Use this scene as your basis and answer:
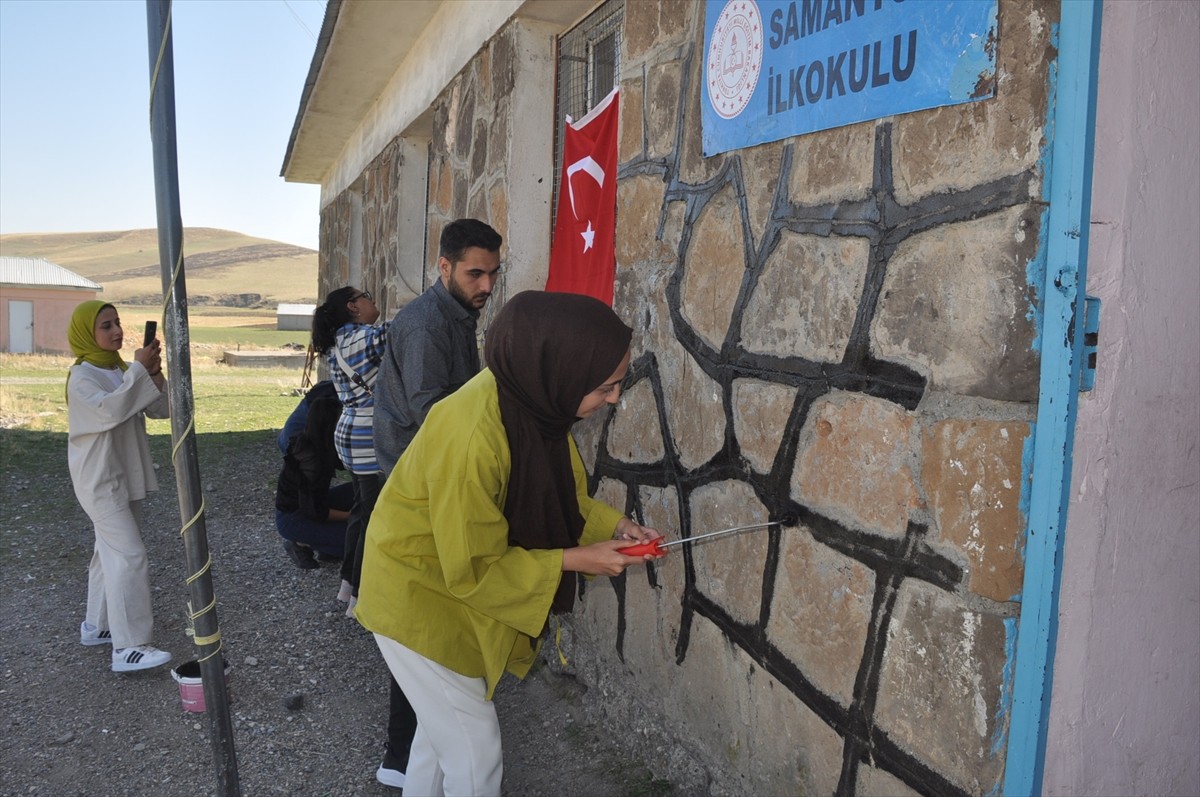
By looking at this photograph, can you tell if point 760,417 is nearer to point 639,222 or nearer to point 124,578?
point 639,222

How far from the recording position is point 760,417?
2338 millimetres

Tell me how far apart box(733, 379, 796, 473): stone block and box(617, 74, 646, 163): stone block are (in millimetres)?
1097

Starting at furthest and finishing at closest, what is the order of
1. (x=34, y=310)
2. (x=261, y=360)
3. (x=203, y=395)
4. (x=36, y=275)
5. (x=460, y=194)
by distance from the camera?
(x=36, y=275) → (x=34, y=310) → (x=261, y=360) → (x=203, y=395) → (x=460, y=194)

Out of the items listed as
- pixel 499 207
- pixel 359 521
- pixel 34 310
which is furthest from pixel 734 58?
pixel 34 310

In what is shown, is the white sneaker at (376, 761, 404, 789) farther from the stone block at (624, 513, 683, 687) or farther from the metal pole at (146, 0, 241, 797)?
the stone block at (624, 513, 683, 687)

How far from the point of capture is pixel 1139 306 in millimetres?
1549

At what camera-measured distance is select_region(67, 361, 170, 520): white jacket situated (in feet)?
A: 12.8

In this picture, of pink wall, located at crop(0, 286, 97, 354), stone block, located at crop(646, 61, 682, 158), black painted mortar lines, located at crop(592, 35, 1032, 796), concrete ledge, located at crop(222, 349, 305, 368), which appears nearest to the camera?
black painted mortar lines, located at crop(592, 35, 1032, 796)

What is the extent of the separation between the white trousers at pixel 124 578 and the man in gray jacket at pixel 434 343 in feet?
5.25

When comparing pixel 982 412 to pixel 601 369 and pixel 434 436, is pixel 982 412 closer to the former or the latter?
pixel 601 369

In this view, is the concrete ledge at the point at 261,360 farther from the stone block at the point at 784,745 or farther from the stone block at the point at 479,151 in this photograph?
the stone block at the point at 784,745

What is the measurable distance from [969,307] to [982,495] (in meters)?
0.35

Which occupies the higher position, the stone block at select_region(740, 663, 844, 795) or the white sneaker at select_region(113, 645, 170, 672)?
the stone block at select_region(740, 663, 844, 795)

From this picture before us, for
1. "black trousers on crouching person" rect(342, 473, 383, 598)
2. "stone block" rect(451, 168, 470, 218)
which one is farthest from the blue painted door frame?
"stone block" rect(451, 168, 470, 218)
